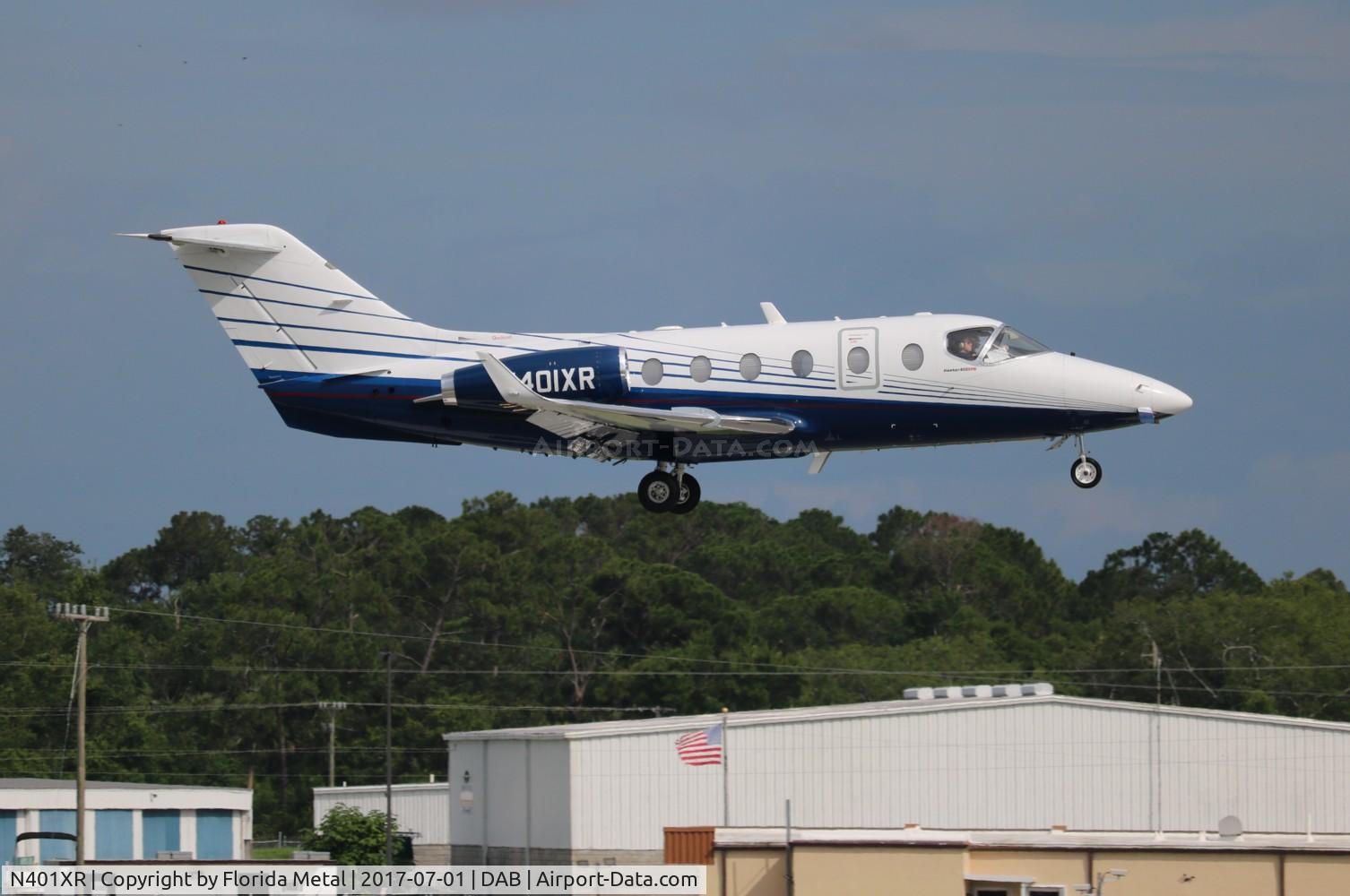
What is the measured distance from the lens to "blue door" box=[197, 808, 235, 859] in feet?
233

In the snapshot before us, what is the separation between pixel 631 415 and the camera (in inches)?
1383

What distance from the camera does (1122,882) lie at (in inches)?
1299

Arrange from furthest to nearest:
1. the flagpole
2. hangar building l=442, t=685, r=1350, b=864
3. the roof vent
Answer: the roof vent, the flagpole, hangar building l=442, t=685, r=1350, b=864

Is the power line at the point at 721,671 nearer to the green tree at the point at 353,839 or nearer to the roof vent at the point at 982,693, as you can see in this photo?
the green tree at the point at 353,839

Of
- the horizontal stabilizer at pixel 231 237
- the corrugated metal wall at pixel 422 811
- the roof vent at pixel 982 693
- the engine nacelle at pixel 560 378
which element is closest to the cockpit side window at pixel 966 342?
the engine nacelle at pixel 560 378

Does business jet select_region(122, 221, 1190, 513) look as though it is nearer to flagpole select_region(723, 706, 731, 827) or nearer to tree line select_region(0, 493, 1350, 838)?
flagpole select_region(723, 706, 731, 827)

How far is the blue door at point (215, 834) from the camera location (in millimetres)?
71125

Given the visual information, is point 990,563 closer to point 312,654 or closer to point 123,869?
point 312,654

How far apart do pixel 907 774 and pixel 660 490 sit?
21999 millimetres

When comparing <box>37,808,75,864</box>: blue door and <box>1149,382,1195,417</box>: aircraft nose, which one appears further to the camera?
<box>37,808,75,864</box>: blue door

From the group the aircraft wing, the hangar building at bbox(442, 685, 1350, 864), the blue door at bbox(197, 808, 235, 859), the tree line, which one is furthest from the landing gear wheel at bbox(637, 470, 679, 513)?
Answer: the tree line

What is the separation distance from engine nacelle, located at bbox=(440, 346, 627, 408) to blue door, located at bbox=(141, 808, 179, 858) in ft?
126

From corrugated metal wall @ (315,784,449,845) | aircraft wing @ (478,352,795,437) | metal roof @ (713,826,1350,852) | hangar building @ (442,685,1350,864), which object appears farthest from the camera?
corrugated metal wall @ (315,784,449,845)

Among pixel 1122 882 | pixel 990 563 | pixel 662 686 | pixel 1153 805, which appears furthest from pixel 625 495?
pixel 1122 882
